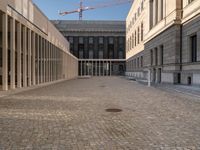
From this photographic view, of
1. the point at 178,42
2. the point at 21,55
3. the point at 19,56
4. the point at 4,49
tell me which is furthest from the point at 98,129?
the point at 178,42

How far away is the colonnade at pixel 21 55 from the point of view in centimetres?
1591

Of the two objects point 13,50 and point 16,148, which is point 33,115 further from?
point 13,50

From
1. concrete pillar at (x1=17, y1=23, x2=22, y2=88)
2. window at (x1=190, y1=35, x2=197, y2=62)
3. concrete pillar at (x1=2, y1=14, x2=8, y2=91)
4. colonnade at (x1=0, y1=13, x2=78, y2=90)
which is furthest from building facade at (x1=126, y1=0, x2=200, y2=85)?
concrete pillar at (x1=2, y1=14, x2=8, y2=91)

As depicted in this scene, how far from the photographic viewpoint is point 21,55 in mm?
19422

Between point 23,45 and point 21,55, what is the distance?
981mm

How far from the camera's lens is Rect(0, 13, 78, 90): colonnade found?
1591cm

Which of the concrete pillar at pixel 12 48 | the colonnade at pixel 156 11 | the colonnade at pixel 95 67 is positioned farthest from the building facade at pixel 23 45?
the colonnade at pixel 95 67

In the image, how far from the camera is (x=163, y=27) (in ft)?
86.9

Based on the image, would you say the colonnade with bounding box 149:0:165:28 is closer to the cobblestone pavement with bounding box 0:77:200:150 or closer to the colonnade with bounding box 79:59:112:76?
the cobblestone pavement with bounding box 0:77:200:150

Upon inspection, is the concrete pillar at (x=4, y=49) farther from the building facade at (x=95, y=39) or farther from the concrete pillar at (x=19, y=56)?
the building facade at (x=95, y=39)

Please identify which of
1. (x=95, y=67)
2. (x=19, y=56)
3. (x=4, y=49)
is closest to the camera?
(x=4, y=49)

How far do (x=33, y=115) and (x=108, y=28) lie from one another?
236ft

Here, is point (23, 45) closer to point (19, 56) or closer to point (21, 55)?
point (21, 55)

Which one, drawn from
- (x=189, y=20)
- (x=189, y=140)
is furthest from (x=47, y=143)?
(x=189, y=20)
